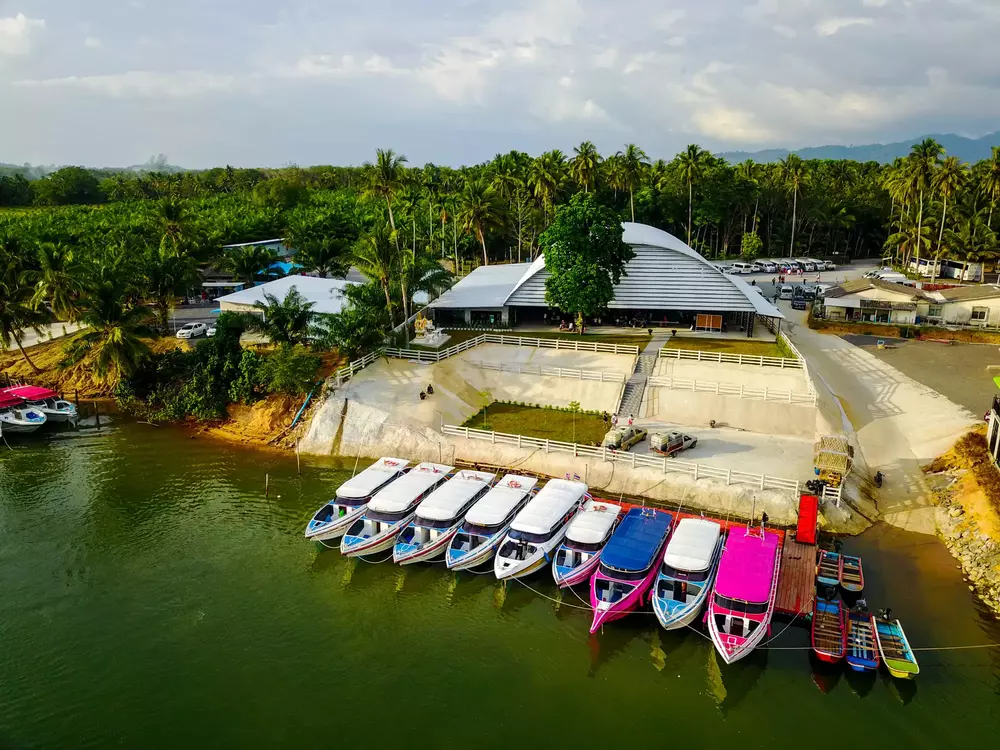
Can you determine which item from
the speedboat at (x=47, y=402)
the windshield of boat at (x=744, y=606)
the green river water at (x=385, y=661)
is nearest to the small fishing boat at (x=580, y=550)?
the green river water at (x=385, y=661)

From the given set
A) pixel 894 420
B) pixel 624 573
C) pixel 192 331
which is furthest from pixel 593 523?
pixel 192 331

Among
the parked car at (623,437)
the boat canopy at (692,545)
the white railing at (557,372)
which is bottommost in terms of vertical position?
the boat canopy at (692,545)

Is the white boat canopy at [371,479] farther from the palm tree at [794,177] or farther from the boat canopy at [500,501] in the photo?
the palm tree at [794,177]

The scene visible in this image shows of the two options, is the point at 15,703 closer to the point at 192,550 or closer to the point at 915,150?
the point at 192,550

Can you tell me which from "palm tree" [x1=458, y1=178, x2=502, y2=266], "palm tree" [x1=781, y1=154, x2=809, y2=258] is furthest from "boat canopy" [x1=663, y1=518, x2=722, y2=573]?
"palm tree" [x1=781, y1=154, x2=809, y2=258]

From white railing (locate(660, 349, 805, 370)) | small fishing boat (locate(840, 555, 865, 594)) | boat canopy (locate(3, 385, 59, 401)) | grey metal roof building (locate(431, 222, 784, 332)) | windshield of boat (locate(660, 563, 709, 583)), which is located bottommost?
→ small fishing boat (locate(840, 555, 865, 594))

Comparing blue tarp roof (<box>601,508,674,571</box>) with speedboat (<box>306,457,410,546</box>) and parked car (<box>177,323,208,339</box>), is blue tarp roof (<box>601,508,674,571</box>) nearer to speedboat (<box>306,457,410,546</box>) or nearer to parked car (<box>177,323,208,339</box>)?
speedboat (<box>306,457,410,546</box>)
